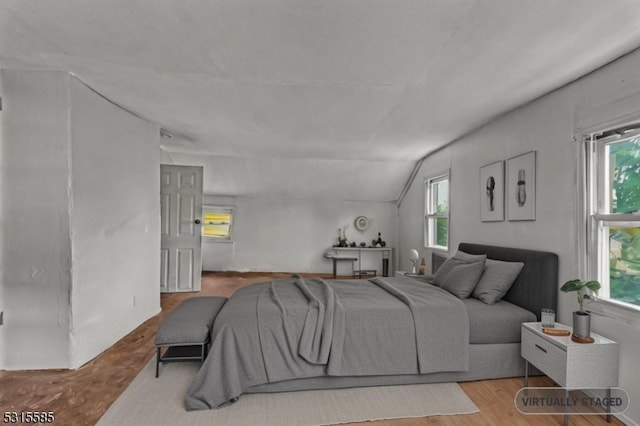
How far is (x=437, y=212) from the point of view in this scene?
5.37m

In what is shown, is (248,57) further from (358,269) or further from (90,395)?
(358,269)

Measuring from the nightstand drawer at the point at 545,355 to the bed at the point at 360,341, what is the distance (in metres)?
0.20

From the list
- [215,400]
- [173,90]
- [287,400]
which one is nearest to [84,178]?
[173,90]

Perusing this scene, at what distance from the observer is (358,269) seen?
7.26 m

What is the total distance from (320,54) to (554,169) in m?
2.23

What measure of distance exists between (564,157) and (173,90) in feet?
11.3

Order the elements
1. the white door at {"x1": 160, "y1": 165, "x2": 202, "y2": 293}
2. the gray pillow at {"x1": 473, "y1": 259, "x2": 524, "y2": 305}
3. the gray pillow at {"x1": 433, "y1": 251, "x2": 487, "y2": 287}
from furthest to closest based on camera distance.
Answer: the white door at {"x1": 160, "y1": 165, "x2": 202, "y2": 293}
the gray pillow at {"x1": 433, "y1": 251, "x2": 487, "y2": 287}
the gray pillow at {"x1": 473, "y1": 259, "x2": 524, "y2": 305}

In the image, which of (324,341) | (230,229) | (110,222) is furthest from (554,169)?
(230,229)

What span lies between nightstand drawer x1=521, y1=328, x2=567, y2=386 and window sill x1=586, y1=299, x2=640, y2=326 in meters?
0.48

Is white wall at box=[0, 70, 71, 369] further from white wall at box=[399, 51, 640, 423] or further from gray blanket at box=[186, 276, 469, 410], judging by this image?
white wall at box=[399, 51, 640, 423]

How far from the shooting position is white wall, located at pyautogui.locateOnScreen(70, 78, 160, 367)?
273cm

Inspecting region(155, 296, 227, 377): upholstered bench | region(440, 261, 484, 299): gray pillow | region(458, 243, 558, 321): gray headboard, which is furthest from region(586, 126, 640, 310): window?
region(155, 296, 227, 377): upholstered bench

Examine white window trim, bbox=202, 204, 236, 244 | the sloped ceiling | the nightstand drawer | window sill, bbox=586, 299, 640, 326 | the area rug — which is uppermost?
the sloped ceiling

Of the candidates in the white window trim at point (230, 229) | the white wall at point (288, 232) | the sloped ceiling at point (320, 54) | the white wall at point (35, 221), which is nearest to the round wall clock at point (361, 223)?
the white wall at point (288, 232)
